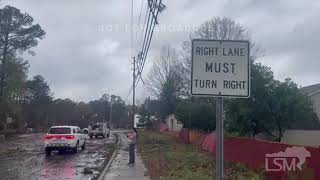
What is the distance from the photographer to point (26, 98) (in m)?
111

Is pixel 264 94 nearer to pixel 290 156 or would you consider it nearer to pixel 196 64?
pixel 290 156

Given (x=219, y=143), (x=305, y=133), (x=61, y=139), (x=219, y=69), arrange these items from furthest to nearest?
(x=305, y=133)
(x=61, y=139)
(x=219, y=69)
(x=219, y=143)

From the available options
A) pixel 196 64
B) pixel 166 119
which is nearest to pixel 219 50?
pixel 196 64

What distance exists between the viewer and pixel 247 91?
554cm

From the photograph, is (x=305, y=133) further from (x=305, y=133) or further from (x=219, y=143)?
Answer: (x=219, y=143)

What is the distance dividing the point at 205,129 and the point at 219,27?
52.1 feet

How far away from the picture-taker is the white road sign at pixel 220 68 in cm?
552

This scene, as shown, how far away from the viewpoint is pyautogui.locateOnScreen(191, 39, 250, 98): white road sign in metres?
5.52

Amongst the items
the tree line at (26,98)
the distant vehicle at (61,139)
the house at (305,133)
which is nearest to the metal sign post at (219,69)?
the distant vehicle at (61,139)

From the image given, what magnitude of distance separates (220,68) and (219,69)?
0.02 meters
